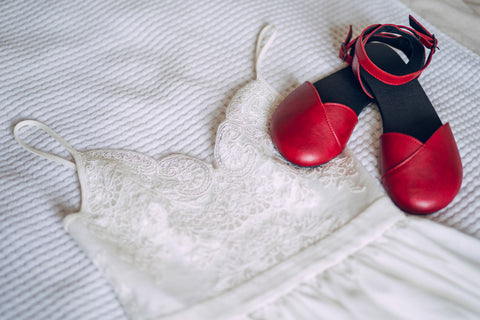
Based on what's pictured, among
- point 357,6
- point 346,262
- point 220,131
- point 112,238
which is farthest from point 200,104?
point 357,6

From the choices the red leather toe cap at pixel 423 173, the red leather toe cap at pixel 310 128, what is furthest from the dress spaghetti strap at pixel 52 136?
the red leather toe cap at pixel 423 173

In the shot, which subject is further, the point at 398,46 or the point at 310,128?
the point at 398,46

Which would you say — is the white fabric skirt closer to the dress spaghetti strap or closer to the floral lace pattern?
the floral lace pattern

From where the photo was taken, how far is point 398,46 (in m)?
0.85

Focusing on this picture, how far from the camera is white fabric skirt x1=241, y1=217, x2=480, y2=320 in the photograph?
520 mm

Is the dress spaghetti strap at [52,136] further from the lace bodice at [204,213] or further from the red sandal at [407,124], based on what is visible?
the red sandal at [407,124]

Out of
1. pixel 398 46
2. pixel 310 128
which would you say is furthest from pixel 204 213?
pixel 398 46

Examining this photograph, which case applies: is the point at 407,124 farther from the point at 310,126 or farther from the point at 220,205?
the point at 220,205

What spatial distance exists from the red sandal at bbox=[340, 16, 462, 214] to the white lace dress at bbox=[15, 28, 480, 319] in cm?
5

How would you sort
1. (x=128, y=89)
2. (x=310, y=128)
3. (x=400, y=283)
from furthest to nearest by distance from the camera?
(x=128, y=89) < (x=310, y=128) < (x=400, y=283)

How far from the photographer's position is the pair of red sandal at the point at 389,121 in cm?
62

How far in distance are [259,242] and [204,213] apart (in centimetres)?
12

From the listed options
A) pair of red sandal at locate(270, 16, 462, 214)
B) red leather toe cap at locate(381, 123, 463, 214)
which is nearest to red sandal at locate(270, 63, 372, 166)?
pair of red sandal at locate(270, 16, 462, 214)

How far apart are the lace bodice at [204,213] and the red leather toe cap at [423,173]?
0.16 feet
